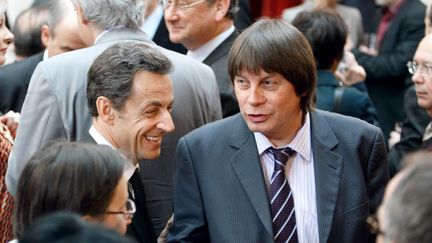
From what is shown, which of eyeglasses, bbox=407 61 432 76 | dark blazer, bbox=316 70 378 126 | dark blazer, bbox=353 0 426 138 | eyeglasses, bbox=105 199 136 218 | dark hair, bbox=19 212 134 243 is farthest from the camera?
dark blazer, bbox=353 0 426 138

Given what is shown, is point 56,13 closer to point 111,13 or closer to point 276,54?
point 111,13

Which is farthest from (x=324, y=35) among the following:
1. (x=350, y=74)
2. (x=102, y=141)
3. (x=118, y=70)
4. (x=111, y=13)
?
(x=102, y=141)

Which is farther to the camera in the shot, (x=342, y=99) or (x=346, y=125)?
(x=342, y=99)

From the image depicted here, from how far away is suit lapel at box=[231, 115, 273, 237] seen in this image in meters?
4.10

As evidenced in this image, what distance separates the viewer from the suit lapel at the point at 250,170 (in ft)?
13.4

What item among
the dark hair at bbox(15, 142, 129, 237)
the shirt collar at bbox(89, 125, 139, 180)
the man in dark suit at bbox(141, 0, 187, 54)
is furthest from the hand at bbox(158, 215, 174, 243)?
the man in dark suit at bbox(141, 0, 187, 54)

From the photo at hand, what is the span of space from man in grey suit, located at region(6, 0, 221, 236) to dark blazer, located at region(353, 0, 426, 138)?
3.85 meters

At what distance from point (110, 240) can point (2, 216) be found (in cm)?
209

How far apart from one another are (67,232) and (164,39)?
4.14 meters

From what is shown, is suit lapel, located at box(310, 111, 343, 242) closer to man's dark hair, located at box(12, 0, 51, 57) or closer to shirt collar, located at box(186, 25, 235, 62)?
shirt collar, located at box(186, 25, 235, 62)

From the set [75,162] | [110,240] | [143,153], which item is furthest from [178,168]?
[110,240]

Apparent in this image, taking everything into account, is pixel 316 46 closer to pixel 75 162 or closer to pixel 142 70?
pixel 142 70

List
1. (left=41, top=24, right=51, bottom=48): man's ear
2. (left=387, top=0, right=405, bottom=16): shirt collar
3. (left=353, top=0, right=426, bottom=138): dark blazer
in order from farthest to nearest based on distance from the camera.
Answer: (left=387, top=0, right=405, bottom=16): shirt collar
(left=353, top=0, right=426, bottom=138): dark blazer
(left=41, top=24, right=51, bottom=48): man's ear

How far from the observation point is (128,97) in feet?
13.8
